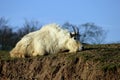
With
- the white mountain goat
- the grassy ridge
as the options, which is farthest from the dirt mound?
the white mountain goat

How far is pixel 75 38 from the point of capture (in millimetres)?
17703

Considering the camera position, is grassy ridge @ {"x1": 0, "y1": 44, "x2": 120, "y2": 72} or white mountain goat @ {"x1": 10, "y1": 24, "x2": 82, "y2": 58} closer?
grassy ridge @ {"x1": 0, "y1": 44, "x2": 120, "y2": 72}

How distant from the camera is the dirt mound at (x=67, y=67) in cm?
1265

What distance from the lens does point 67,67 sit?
45.4 feet

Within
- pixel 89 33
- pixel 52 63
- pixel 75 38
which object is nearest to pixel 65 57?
pixel 52 63

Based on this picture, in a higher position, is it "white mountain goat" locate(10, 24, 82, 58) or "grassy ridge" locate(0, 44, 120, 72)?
"white mountain goat" locate(10, 24, 82, 58)

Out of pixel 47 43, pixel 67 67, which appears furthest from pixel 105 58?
pixel 47 43

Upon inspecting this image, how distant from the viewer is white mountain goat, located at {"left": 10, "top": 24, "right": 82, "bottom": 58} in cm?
1747

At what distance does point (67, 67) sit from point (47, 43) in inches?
157

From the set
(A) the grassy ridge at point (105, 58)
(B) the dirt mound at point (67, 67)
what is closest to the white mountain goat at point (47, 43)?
(B) the dirt mound at point (67, 67)

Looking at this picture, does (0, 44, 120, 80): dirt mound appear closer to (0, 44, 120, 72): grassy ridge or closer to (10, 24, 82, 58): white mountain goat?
(0, 44, 120, 72): grassy ridge

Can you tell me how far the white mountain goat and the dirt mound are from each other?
61.4 inches

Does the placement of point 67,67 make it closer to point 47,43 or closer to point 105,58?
point 105,58

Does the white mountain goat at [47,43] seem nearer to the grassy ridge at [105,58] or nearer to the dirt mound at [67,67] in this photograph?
the dirt mound at [67,67]
